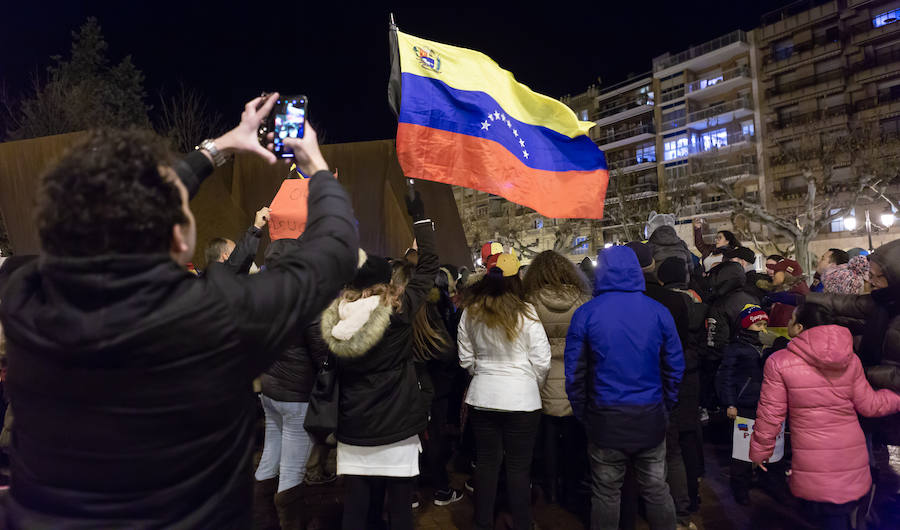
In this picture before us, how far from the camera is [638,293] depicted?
350 cm

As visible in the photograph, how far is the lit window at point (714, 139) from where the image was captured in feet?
148

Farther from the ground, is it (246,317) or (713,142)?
(713,142)

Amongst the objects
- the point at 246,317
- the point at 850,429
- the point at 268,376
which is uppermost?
the point at 246,317

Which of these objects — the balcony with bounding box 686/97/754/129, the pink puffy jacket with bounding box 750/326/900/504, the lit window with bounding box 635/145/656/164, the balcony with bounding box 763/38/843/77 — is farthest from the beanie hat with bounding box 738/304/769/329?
the lit window with bounding box 635/145/656/164

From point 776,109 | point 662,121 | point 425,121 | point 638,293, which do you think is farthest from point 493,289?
point 662,121

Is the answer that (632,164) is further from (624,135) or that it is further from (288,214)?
(288,214)

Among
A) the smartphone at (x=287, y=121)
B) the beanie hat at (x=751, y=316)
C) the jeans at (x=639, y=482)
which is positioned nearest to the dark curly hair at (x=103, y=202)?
the smartphone at (x=287, y=121)

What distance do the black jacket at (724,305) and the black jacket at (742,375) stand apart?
165 mm

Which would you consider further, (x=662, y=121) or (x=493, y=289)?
(x=662, y=121)

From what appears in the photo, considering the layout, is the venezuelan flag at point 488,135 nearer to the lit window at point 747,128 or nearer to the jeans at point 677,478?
the jeans at point 677,478

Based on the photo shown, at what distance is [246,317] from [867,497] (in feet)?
14.2

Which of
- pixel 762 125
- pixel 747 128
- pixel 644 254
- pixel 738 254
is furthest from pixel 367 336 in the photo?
pixel 747 128

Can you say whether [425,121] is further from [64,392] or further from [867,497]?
[867,497]

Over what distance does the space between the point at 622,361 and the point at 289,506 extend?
252cm
